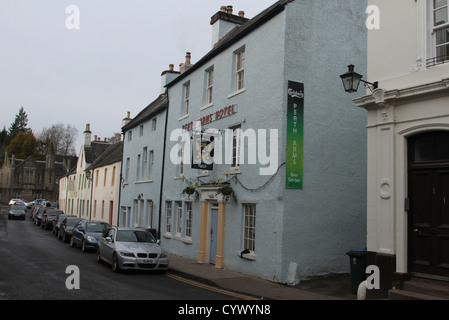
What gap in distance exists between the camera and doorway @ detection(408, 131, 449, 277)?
28.9 ft

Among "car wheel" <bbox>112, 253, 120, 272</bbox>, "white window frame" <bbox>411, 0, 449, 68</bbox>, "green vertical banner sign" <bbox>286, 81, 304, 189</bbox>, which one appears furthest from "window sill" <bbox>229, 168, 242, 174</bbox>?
"white window frame" <bbox>411, 0, 449, 68</bbox>

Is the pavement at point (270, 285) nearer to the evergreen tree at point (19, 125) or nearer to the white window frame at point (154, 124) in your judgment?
the white window frame at point (154, 124)

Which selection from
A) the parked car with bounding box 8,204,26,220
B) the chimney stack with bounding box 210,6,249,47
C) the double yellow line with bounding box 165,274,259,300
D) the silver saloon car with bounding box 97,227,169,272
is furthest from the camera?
the parked car with bounding box 8,204,26,220

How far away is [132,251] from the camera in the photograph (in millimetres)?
13977

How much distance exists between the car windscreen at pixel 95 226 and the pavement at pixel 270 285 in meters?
8.41

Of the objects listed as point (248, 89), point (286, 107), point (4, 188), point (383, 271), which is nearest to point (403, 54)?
point (286, 107)

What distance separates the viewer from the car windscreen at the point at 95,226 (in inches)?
866

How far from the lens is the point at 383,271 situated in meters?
9.54

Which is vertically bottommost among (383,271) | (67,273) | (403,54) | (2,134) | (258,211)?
(67,273)

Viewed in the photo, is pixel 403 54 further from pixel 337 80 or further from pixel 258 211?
pixel 258 211

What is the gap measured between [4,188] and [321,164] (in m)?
89.5

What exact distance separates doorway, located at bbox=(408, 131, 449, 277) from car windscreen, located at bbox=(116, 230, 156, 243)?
31.5ft

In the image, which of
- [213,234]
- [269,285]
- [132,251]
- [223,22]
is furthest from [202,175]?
[223,22]

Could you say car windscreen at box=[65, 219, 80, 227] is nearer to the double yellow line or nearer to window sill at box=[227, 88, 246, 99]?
the double yellow line
